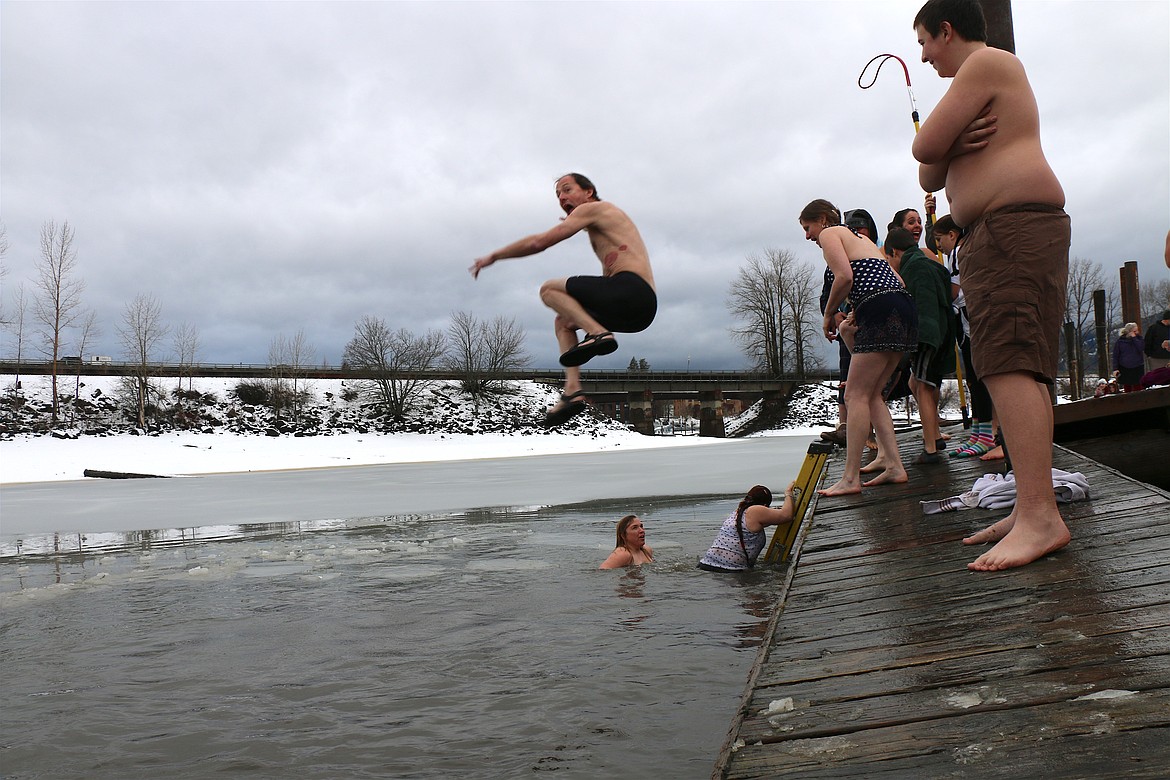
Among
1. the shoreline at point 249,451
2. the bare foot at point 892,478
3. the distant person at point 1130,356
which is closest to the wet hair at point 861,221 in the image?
the bare foot at point 892,478

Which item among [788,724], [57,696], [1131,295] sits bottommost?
[57,696]

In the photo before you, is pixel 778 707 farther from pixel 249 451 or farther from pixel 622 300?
pixel 249 451

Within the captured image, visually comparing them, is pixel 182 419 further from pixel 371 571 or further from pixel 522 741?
pixel 522 741

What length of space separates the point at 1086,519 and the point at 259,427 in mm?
39693

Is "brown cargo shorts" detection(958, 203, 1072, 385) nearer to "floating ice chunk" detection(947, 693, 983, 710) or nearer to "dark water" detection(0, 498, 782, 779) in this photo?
"floating ice chunk" detection(947, 693, 983, 710)

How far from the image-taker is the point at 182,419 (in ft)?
129

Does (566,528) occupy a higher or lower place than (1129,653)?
lower

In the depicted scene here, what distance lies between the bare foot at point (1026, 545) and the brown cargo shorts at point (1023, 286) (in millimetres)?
546

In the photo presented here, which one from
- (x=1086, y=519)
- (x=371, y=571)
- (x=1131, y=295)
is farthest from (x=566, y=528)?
(x=1131, y=295)

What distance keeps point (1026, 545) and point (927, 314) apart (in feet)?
11.7

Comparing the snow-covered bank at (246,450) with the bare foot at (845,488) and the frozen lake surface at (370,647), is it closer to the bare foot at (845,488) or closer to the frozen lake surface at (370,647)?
the frozen lake surface at (370,647)

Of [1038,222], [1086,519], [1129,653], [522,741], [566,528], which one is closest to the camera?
[1129,653]

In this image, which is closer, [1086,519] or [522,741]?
[1086,519]

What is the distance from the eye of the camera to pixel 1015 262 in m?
3.23
